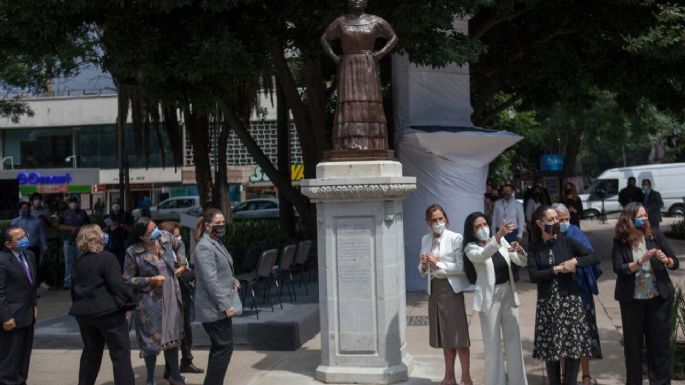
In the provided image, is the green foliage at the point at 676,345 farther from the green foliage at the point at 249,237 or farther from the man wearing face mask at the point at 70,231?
the man wearing face mask at the point at 70,231

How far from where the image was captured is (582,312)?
6738mm

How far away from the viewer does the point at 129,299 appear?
705cm

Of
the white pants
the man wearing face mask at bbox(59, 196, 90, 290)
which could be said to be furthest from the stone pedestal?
the man wearing face mask at bbox(59, 196, 90, 290)


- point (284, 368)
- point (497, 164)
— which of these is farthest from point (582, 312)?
point (497, 164)

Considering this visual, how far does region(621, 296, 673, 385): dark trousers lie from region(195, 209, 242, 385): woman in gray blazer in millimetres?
3459

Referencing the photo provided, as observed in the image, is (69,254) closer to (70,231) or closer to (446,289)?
(70,231)

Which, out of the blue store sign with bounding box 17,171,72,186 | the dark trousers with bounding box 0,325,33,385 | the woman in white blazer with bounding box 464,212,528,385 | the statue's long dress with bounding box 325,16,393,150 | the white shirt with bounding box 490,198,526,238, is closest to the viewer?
the woman in white blazer with bounding box 464,212,528,385

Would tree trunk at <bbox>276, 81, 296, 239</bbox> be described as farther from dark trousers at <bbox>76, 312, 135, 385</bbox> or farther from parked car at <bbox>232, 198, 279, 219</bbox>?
parked car at <bbox>232, 198, 279, 219</bbox>

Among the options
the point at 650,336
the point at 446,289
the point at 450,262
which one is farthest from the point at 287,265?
the point at 650,336

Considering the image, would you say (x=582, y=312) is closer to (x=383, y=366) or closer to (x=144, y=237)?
(x=383, y=366)

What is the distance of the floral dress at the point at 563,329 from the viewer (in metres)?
6.70

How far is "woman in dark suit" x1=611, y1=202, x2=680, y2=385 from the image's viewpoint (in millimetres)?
6910

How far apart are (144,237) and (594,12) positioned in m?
10.4

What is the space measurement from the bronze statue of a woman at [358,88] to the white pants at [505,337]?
1.86m
